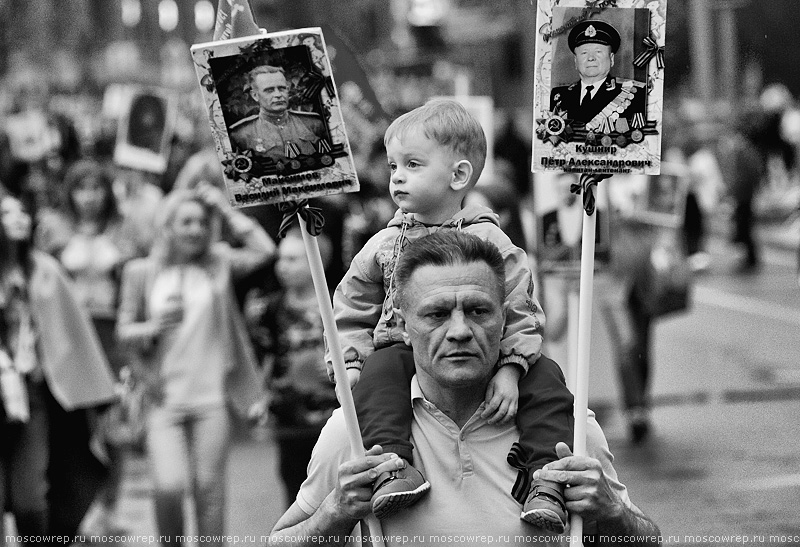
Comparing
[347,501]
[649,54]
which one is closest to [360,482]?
[347,501]

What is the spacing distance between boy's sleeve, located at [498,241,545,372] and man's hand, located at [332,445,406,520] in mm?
409

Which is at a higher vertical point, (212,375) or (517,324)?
(517,324)

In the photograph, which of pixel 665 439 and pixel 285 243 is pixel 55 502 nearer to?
pixel 285 243

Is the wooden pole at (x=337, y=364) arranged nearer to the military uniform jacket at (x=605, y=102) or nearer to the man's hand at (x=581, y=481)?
the man's hand at (x=581, y=481)

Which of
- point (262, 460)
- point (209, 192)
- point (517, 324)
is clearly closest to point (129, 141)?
point (262, 460)

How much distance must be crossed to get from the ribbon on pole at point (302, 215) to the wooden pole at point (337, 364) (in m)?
0.01

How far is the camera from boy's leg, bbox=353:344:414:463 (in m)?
3.50

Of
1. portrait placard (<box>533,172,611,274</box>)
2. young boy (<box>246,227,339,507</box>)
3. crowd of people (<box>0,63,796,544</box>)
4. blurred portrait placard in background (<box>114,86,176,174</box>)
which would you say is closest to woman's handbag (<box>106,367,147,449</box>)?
crowd of people (<box>0,63,796,544</box>)

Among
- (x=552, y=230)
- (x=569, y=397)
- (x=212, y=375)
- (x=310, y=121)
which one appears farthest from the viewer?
(x=552, y=230)

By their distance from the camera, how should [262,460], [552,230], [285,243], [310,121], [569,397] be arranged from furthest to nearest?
[262,460] → [552,230] → [285,243] → [569,397] → [310,121]

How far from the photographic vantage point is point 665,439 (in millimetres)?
10203

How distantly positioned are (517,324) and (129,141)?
7203 millimetres

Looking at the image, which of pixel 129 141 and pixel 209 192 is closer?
pixel 209 192

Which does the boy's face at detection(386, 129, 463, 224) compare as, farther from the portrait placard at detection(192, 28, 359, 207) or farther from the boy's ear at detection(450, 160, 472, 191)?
the portrait placard at detection(192, 28, 359, 207)
